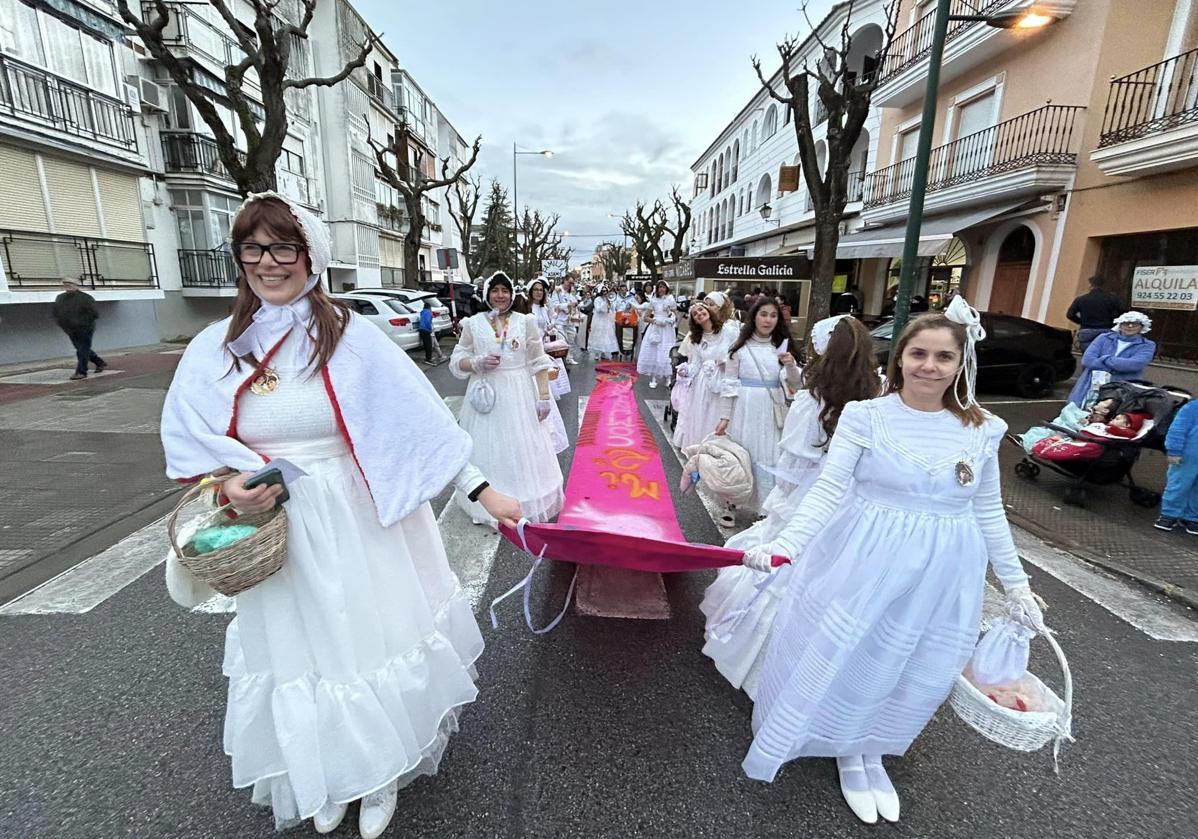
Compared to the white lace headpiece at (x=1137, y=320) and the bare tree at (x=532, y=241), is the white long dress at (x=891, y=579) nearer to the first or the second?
the white lace headpiece at (x=1137, y=320)

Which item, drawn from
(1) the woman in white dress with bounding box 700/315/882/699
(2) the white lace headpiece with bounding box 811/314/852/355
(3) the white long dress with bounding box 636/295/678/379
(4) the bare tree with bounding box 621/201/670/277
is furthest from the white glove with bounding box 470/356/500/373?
(4) the bare tree with bounding box 621/201/670/277

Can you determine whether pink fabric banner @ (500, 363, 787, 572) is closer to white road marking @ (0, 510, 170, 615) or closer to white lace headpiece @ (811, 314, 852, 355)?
white lace headpiece @ (811, 314, 852, 355)

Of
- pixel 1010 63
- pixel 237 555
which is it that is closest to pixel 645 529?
pixel 237 555

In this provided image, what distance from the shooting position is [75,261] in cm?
1372

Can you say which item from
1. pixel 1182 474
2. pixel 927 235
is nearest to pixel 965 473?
pixel 1182 474

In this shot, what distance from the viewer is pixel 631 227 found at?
5675cm

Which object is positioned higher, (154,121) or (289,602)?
(154,121)

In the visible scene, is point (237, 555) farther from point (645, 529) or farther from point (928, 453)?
point (928, 453)

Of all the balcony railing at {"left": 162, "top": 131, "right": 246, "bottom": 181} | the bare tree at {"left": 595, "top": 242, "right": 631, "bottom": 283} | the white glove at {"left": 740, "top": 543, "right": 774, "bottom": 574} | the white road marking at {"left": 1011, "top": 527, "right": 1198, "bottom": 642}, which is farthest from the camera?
the bare tree at {"left": 595, "top": 242, "right": 631, "bottom": 283}

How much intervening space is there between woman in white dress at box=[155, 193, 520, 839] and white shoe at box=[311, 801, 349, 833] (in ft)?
0.31

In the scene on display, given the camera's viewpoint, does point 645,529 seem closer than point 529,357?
Yes

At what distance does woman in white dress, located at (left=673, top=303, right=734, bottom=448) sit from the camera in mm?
5566

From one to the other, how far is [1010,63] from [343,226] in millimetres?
28862

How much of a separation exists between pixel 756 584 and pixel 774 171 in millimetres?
32602
